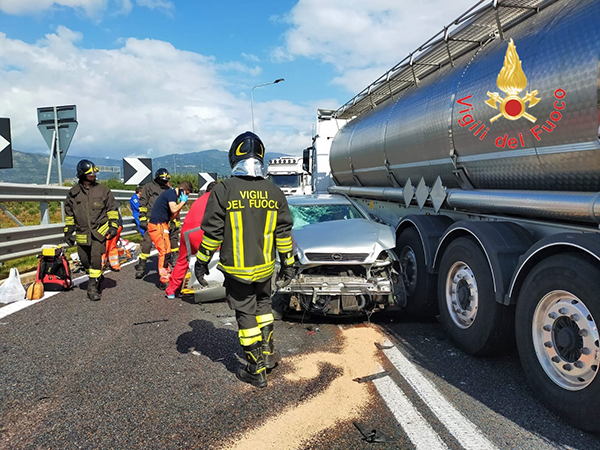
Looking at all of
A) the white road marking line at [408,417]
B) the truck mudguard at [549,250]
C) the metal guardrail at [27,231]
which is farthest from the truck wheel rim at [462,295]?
the metal guardrail at [27,231]

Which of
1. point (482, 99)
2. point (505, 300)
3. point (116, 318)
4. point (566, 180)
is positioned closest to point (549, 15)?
point (482, 99)

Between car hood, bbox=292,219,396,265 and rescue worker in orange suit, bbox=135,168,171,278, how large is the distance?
346 centimetres

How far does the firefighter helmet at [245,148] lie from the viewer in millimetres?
3830

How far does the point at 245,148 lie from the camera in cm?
384

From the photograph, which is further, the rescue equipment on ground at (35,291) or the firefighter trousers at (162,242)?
the firefighter trousers at (162,242)

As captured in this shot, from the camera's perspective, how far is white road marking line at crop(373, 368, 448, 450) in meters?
2.67

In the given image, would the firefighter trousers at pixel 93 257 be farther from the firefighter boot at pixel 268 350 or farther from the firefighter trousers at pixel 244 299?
the firefighter boot at pixel 268 350

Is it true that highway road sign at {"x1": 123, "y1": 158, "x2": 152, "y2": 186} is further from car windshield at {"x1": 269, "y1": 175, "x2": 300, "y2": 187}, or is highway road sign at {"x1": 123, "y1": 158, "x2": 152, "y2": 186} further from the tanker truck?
car windshield at {"x1": 269, "y1": 175, "x2": 300, "y2": 187}

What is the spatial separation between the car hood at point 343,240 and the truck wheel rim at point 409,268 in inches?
14.9

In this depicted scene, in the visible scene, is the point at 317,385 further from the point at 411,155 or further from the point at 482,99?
the point at 411,155

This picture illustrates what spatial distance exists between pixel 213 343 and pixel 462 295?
2450 mm

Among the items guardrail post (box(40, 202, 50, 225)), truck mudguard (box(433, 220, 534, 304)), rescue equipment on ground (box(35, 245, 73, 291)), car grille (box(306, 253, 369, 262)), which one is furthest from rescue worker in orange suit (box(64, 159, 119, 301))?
truck mudguard (box(433, 220, 534, 304))

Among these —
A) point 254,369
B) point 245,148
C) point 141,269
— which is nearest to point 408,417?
point 254,369

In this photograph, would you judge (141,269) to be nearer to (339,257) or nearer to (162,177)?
(162,177)
